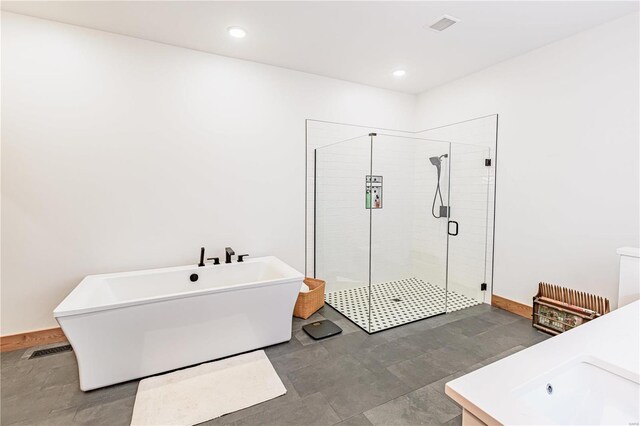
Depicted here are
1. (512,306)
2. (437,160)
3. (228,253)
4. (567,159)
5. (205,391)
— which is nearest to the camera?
(205,391)

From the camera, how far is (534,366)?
3.47 feet

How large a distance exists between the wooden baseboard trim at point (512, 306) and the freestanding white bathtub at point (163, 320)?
2392 millimetres

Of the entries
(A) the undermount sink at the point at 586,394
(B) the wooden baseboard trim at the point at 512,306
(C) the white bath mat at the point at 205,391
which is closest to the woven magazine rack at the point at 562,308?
(B) the wooden baseboard trim at the point at 512,306

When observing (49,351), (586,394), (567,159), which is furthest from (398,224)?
(49,351)

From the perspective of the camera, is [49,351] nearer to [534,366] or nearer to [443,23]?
[534,366]

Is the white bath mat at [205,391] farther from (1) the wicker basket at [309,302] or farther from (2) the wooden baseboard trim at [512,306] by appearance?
(2) the wooden baseboard trim at [512,306]

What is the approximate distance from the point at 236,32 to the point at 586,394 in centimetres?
326

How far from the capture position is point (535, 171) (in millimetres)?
3043

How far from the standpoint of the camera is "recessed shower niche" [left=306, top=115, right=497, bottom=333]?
345cm

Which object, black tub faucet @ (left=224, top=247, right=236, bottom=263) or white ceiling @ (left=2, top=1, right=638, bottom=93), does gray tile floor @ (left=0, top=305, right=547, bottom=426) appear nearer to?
black tub faucet @ (left=224, top=247, right=236, bottom=263)

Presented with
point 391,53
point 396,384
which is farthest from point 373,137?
point 396,384

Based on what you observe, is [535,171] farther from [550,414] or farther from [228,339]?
[228,339]

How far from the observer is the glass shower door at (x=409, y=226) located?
3.51m

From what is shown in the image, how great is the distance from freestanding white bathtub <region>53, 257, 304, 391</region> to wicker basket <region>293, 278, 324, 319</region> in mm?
451
